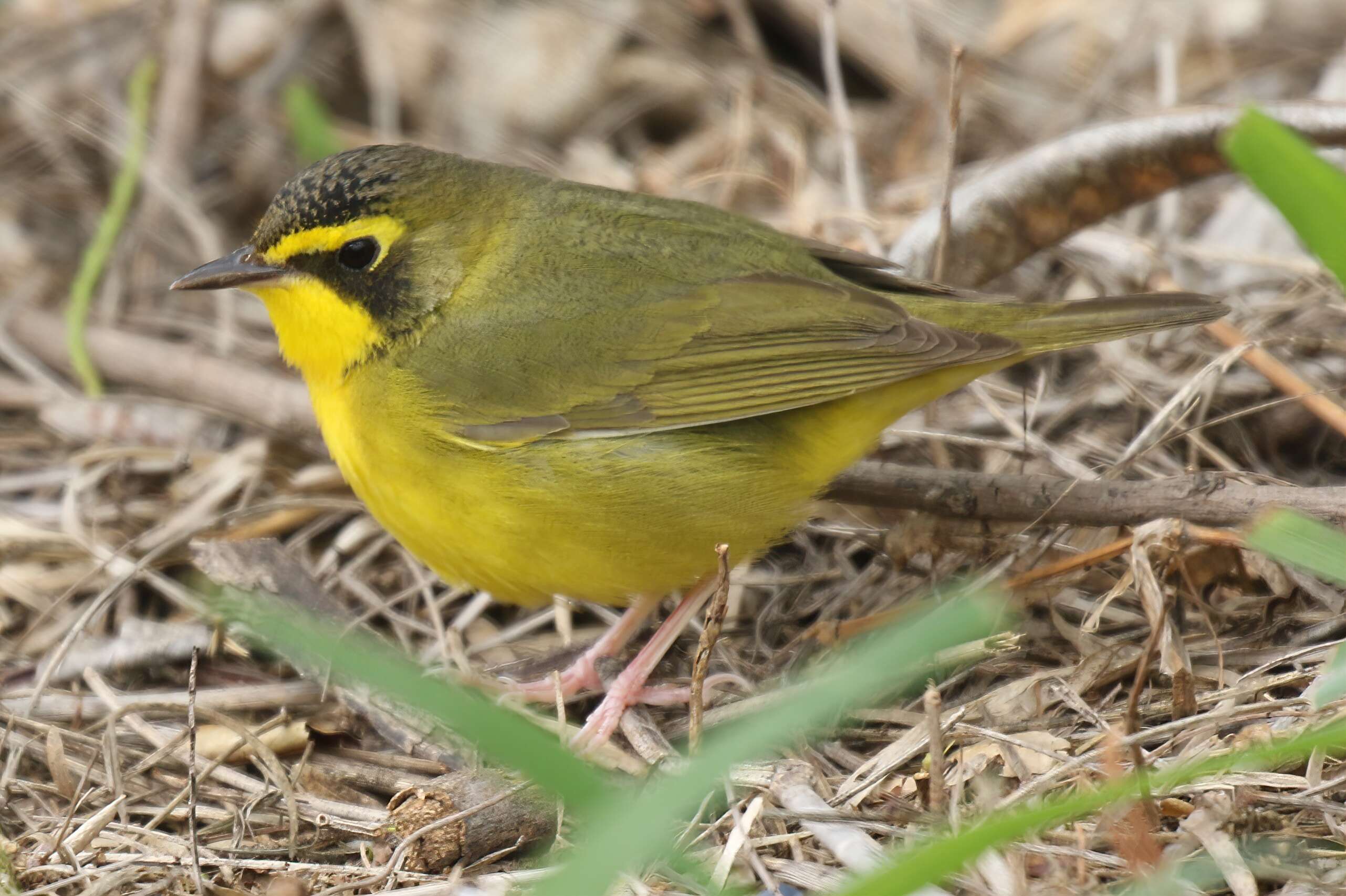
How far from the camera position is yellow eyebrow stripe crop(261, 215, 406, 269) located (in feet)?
12.9

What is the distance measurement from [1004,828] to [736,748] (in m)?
0.39

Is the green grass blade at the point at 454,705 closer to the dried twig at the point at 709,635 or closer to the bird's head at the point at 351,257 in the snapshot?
the dried twig at the point at 709,635

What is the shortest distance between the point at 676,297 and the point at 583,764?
2178 millimetres

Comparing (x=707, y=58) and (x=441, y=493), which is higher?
(x=707, y=58)

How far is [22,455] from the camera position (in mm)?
5285

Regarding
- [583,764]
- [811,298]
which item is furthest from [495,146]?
[583,764]

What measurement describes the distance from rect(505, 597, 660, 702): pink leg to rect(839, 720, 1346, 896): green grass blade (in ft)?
6.88

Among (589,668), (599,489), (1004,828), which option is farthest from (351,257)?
(1004,828)

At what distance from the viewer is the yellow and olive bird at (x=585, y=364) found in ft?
12.4

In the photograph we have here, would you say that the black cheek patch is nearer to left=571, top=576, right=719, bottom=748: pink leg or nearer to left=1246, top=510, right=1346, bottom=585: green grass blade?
left=571, top=576, right=719, bottom=748: pink leg

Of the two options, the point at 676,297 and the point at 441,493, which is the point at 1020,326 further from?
the point at 441,493

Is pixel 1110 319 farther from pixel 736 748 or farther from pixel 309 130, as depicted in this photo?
pixel 309 130

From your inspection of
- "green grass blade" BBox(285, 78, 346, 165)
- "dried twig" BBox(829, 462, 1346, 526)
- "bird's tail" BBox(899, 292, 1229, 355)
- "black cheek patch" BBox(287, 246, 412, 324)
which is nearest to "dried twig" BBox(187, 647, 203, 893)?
"black cheek patch" BBox(287, 246, 412, 324)

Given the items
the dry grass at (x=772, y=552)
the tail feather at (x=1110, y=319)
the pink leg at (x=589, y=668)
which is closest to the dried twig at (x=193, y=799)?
the dry grass at (x=772, y=552)
